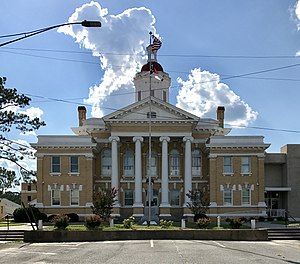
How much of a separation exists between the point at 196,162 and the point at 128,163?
6.94m

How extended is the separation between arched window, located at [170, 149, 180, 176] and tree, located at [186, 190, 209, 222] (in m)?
4.58

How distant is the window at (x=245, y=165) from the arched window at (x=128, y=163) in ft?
36.4

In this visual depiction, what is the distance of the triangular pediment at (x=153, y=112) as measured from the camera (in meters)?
57.5

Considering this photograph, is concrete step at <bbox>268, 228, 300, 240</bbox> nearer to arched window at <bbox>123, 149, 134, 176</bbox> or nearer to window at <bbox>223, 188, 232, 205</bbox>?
window at <bbox>223, 188, 232, 205</bbox>

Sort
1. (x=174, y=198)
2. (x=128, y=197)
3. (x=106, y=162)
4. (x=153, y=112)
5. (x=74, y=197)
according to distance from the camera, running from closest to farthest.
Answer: (x=74, y=197)
(x=153, y=112)
(x=128, y=197)
(x=174, y=198)
(x=106, y=162)

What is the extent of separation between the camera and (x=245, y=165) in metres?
58.1

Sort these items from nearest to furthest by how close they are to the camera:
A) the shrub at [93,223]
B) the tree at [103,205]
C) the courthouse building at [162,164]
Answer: the shrub at [93,223]
the tree at [103,205]
the courthouse building at [162,164]

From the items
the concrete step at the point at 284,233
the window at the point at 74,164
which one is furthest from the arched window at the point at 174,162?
the concrete step at the point at 284,233

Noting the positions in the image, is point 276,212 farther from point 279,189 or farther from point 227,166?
point 227,166

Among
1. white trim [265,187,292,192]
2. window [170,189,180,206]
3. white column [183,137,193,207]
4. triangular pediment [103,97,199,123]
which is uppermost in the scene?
triangular pediment [103,97,199,123]

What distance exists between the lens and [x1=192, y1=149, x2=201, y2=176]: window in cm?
6075

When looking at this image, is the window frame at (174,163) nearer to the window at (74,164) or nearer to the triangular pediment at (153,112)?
the triangular pediment at (153,112)

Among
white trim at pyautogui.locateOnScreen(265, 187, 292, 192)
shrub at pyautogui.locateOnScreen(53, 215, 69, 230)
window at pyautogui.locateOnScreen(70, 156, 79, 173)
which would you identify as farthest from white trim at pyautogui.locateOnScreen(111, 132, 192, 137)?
shrub at pyautogui.locateOnScreen(53, 215, 69, 230)

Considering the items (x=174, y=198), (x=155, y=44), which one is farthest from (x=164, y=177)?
(x=155, y=44)
